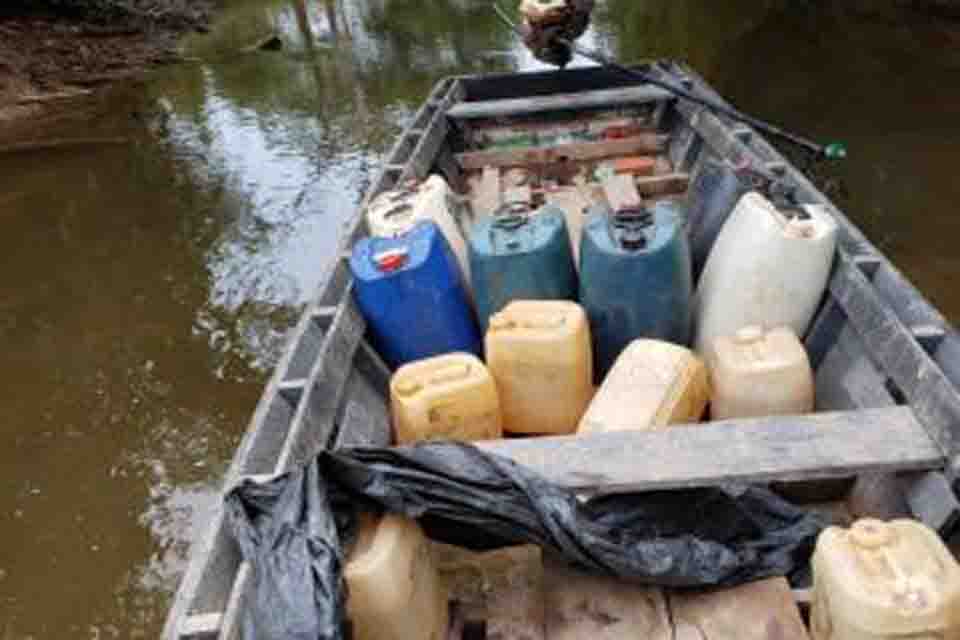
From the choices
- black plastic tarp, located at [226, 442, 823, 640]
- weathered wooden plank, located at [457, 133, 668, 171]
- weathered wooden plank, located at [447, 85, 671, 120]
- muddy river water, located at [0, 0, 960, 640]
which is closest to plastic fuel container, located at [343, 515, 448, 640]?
black plastic tarp, located at [226, 442, 823, 640]

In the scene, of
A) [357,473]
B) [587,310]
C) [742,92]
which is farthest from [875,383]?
[742,92]

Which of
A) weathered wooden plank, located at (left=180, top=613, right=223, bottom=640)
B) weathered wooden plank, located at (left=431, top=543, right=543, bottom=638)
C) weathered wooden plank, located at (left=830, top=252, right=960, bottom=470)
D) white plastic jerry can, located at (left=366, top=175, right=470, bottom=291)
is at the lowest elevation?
weathered wooden plank, located at (left=431, top=543, right=543, bottom=638)

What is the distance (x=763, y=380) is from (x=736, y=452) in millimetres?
525

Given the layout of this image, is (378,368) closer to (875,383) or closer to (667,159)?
(875,383)

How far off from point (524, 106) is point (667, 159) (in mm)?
1130

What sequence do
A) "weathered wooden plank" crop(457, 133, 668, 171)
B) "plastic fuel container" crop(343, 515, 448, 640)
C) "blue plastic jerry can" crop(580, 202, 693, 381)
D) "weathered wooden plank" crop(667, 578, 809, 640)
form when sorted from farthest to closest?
"weathered wooden plank" crop(457, 133, 668, 171) < "blue plastic jerry can" crop(580, 202, 693, 381) < "weathered wooden plank" crop(667, 578, 809, 640) < "plastic fuel container" crop(343, 515, 448, 640)

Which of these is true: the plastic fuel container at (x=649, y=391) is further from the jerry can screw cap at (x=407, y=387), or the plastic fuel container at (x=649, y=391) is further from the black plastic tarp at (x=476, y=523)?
the jerry can screw cap at (x=407, y=387)

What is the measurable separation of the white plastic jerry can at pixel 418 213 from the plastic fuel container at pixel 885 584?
82.7 inches

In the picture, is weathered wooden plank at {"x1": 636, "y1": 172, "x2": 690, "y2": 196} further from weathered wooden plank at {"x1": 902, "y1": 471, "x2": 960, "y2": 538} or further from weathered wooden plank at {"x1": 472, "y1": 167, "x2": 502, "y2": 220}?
weathered wooden plank at {"x1": 902, "y1": 471, "x2": 960, "y2": 538}

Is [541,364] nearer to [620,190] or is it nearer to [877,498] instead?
[877,498]

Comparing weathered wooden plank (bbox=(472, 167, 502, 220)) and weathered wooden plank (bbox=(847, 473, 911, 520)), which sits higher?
weathered wooden plank (bbox=(847, 473, 911, 520))

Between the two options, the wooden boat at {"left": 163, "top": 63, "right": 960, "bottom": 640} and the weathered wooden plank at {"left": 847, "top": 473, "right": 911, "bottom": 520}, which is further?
the weathered wooden plank at {"left": 847, "top": 473, "right": 911, "bottom": 520}

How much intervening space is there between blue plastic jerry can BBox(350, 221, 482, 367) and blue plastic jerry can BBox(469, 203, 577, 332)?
110 millimetres

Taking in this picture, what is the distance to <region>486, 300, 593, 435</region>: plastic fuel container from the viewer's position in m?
3.08
